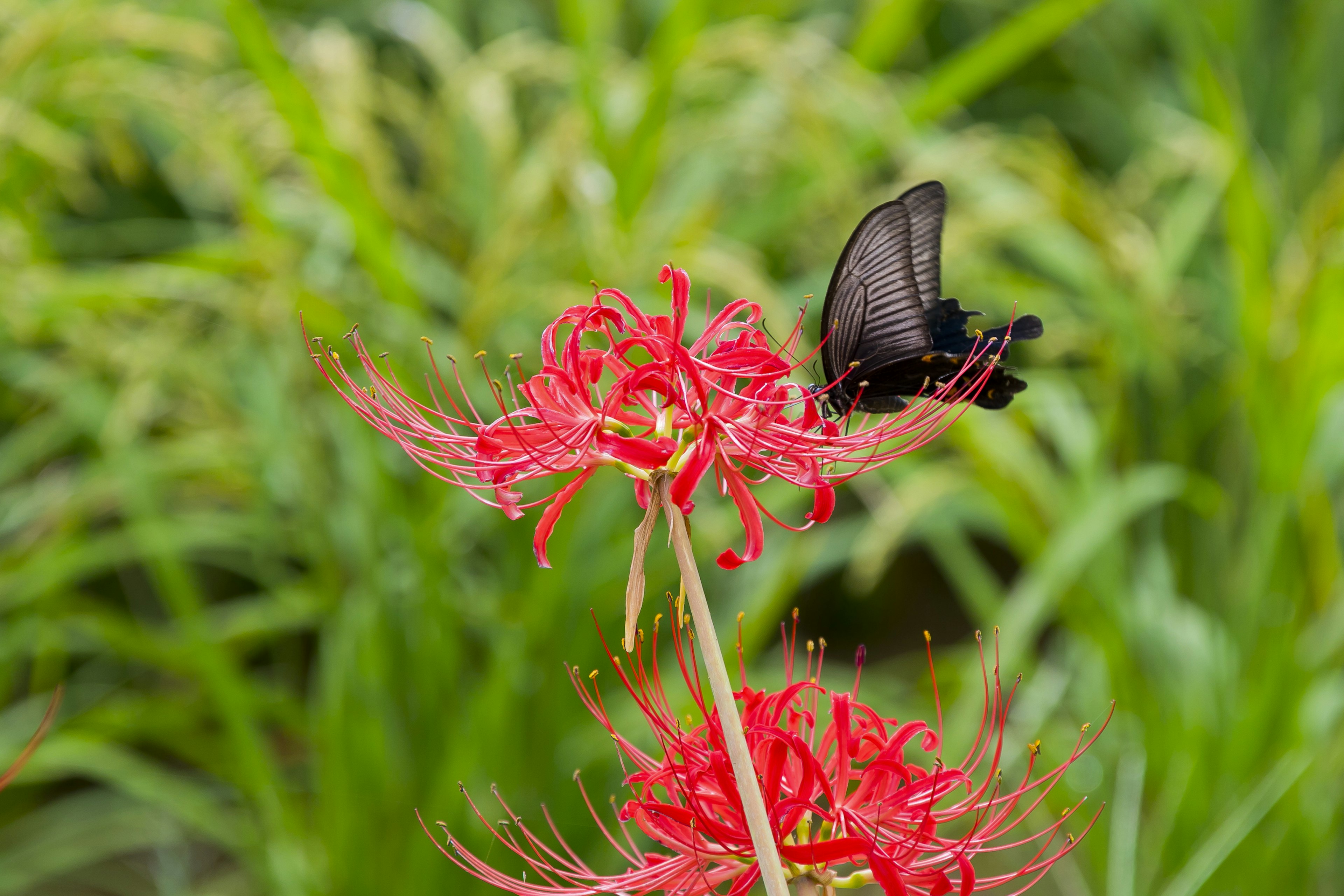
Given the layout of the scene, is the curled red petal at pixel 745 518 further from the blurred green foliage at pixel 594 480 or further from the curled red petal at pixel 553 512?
the blurred green foliage at pixel 594 480

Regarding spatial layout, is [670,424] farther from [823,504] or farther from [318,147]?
[318,147]

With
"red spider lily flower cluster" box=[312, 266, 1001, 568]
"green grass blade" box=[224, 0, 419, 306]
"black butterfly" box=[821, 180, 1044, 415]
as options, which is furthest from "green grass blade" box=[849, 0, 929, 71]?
"red spider lily flower cluster" box=[312, 266, 1001, 568]

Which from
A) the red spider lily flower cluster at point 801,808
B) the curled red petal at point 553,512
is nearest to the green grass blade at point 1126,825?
the red spider lily flower cluster at point 801,808

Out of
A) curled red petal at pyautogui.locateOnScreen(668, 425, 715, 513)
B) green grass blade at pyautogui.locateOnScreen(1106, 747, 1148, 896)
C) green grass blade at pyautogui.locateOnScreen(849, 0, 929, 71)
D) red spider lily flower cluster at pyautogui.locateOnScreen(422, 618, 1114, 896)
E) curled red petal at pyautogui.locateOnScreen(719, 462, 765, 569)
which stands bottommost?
green grass blade at pyautogui.locateOnScreen(1106, 747, 1148, 896)

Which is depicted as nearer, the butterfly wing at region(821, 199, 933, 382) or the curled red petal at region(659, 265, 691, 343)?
the curled red petal at region(659, 265, 691, 343)

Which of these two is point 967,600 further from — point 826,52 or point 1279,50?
point 1279,50

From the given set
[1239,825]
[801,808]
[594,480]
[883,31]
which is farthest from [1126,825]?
[883,31]

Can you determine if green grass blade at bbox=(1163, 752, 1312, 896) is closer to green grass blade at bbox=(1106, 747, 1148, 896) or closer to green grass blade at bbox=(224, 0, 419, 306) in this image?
green grass blade at bbox=(1106, 747, 1148, 896)
